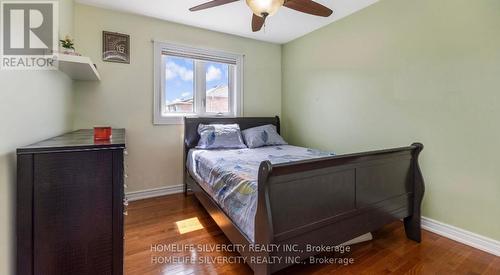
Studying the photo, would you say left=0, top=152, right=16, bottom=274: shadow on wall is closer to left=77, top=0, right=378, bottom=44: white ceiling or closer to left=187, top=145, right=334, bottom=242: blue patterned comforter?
left=187, top=145, right=334, bottom=242: blue patterned comforter

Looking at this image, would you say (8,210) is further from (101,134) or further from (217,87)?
(217,87)

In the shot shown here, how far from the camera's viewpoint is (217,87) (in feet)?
11.8

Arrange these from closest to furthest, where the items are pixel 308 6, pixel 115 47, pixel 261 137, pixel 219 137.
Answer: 1. pixel 308 6
2. pixel 115 47
3. pixel 219 137
4. pixel 261 137

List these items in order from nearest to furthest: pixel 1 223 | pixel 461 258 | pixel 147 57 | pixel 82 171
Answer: pixel 1 223 < pixel 82 171 < pixel 461 258 < pixel 147 57

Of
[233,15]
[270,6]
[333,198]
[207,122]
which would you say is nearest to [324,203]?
[333,198]

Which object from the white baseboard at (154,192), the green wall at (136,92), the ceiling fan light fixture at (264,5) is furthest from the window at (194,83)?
the ceiling fan light fixture at (264,5)

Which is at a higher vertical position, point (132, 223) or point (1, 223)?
point (1, 223)

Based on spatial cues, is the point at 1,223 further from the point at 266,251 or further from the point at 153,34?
the point at 153,34

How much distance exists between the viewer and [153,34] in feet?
9.86

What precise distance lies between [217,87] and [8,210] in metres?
2.85

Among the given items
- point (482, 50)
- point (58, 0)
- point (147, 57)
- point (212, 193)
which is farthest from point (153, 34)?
point (482, 50)

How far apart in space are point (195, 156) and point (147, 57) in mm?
1461

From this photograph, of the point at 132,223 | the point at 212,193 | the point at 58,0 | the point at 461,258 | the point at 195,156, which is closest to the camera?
the point at 461,258

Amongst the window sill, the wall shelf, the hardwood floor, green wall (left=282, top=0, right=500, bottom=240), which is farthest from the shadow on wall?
green wall (left=282, top=0, right=500, bottom=240)
